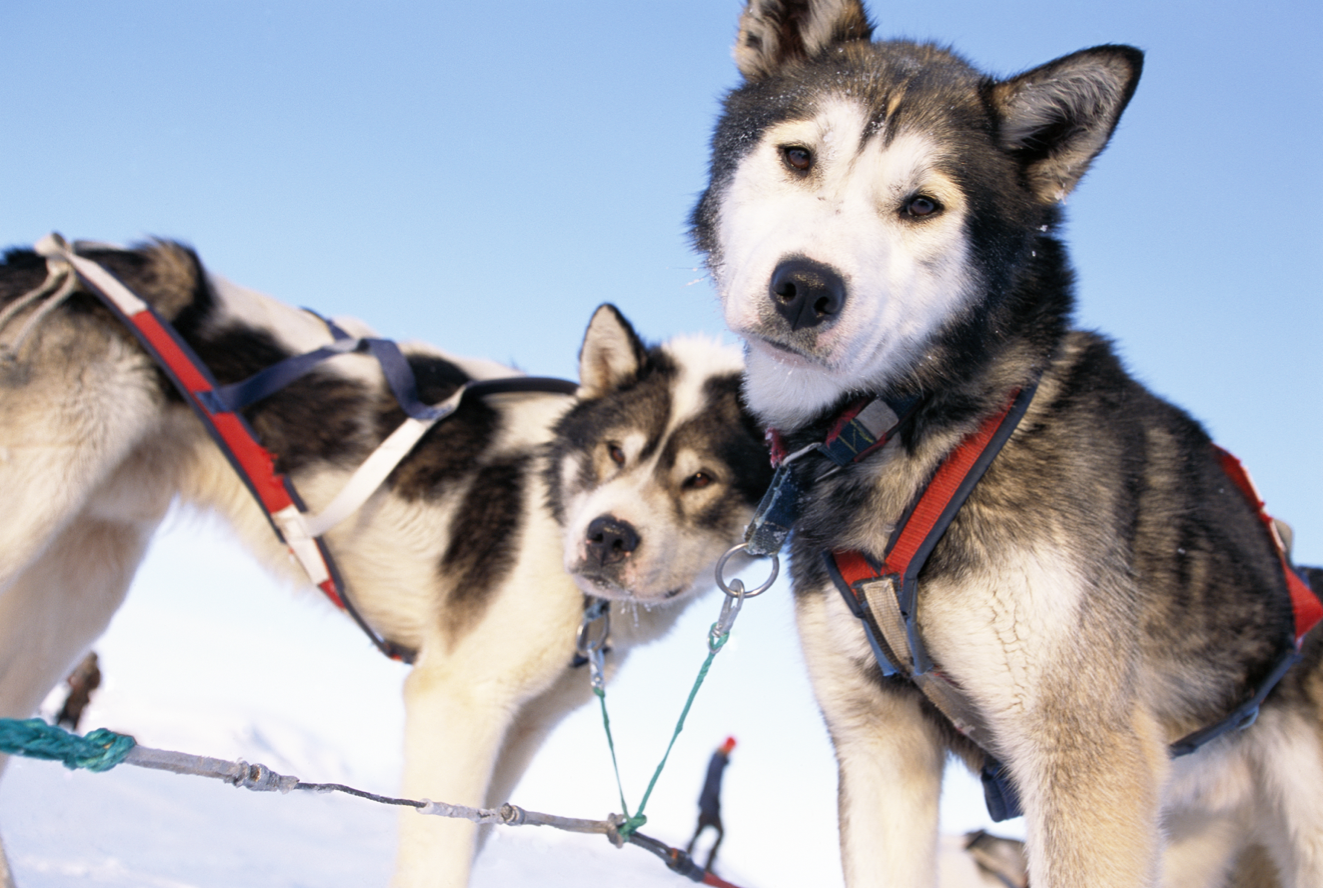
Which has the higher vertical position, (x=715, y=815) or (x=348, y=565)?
(x=348, y=565)

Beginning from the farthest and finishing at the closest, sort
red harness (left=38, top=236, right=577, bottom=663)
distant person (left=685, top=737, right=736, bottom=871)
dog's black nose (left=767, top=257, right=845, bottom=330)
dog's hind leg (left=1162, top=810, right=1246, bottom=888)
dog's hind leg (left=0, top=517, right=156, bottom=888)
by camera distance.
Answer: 1. distant person (left=685, top=737, right=736, bottom=871)
2. dog's hind leg (left=0, top=517, right=156, bottom=888)
3. red harness (left=38, top=236, right=577, bottom=663)
4. dog's hind leg (left=1162, top=810, right=1246, bottom=888)
5. dog's black nose (left=767, top=257, right=845, bottom=330)

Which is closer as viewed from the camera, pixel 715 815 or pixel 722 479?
pixel 722 479

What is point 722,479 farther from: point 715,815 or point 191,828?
point 191,828

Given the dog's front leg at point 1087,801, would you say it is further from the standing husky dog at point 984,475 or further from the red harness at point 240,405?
the red harness at point 240,405

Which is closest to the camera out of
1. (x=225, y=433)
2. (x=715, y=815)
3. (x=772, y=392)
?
(x=772, y=392)

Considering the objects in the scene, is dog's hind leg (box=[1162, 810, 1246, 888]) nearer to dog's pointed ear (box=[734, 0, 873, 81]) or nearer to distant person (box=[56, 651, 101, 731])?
dog's pointed ear (box=[734, 0, 873, 81])

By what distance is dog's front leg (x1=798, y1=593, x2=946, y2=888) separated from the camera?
220cm

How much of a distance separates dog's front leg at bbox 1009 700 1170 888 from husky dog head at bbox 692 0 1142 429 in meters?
0.77

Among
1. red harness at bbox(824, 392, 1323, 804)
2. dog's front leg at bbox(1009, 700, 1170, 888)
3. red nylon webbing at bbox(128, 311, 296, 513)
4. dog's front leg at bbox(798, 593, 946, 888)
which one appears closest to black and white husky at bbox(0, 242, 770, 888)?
red nylon webbing at bbox(128, 311, 296, 513)

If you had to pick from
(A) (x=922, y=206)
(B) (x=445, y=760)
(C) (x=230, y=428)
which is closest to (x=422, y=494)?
(C) (x=230, y=428)

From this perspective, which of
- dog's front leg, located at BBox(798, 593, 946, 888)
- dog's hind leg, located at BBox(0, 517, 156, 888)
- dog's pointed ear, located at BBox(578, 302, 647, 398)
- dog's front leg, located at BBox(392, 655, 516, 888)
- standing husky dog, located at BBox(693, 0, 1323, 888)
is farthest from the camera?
dog's pointed ear, located at BBox(578, 302, 647, 398)

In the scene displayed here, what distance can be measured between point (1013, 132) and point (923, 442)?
72cm

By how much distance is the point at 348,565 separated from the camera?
3.70 metres

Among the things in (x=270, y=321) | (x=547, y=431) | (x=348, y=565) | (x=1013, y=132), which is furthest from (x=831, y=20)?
(x=348, y=565)
